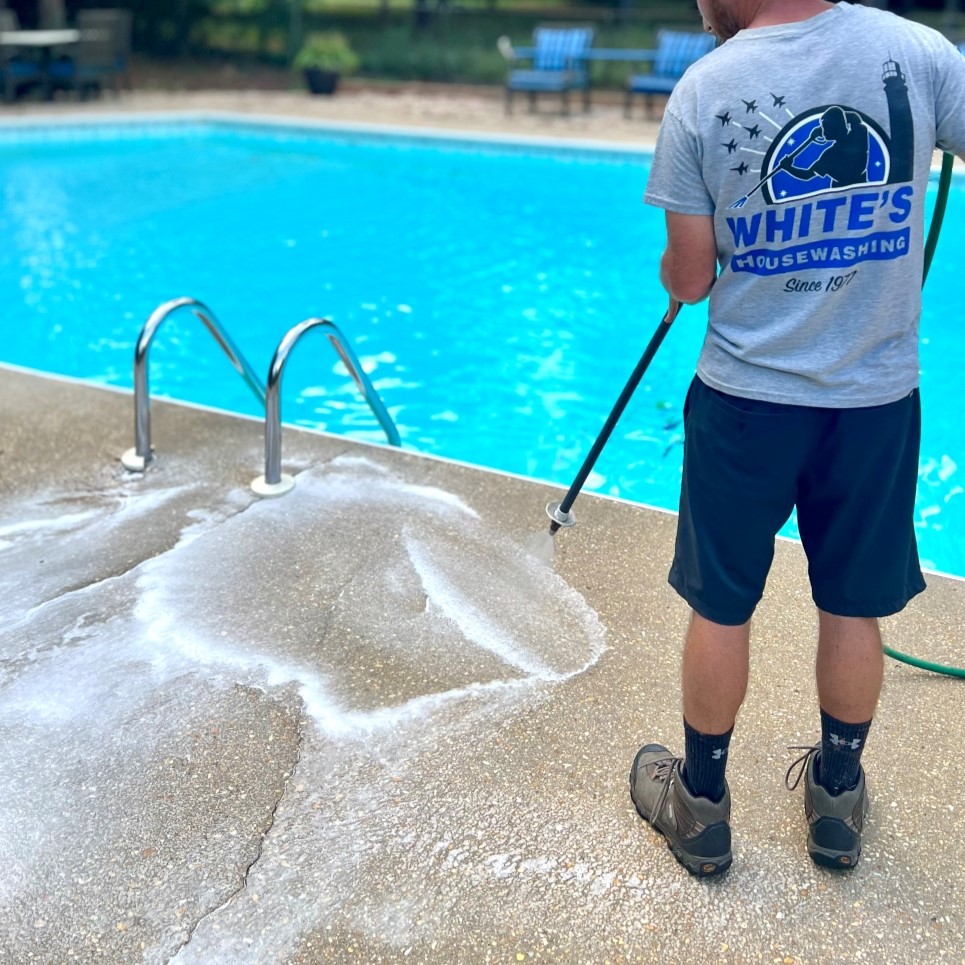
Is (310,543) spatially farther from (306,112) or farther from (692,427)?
(306,112)

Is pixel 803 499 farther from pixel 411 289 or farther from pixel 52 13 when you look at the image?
pixel 52 13

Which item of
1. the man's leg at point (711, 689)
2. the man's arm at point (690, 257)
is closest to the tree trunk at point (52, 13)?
the man's arm at point (690, 257)

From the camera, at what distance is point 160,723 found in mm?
2586

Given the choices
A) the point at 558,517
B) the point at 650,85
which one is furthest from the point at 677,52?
the point at 558,517

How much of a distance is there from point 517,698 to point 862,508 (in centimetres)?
112

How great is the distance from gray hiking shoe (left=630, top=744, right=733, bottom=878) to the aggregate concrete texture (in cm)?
5

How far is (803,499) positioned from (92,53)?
1556 centimetres

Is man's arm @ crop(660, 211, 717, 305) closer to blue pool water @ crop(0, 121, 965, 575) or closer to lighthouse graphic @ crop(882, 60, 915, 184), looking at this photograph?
lighthouse graphic @ crop(882, 60, 915, 184)

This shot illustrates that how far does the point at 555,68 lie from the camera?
14859mm

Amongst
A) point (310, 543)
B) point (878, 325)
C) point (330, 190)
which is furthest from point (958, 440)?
point (330, 190)

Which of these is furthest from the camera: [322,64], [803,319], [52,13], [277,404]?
[52,13]

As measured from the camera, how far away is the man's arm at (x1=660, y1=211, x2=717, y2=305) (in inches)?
71.9

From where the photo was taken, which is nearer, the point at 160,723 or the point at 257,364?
the point at 160,723

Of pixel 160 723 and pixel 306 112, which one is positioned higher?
pixel 306 112
